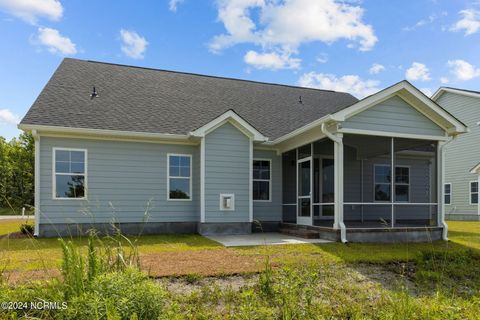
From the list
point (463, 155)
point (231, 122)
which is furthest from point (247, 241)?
point (463, 155)

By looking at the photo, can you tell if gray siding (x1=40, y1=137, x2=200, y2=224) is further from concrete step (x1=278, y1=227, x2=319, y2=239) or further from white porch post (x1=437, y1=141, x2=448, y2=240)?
white porch post (x1=437, y1=141, x2=448, y2=240)

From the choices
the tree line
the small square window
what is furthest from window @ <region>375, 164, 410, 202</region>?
the tree line

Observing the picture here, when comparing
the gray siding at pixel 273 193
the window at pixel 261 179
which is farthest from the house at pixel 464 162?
the window at pixel 261 179

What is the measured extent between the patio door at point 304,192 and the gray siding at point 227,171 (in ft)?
5.90

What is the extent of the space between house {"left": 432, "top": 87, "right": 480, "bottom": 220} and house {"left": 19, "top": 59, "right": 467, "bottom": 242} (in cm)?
710

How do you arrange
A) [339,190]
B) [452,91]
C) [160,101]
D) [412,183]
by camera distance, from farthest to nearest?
[452,91] < [412,183] < [160,101] < [339,190]

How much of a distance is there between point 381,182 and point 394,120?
5.36m

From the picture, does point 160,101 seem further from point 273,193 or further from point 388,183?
point 388,183

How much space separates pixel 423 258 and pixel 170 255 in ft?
16.7

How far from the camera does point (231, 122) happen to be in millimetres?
11320

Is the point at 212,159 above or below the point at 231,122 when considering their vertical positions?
below

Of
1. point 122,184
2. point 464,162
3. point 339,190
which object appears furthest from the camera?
point 464,162

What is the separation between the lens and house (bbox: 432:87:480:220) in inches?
765

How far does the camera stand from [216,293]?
473 centimetres
